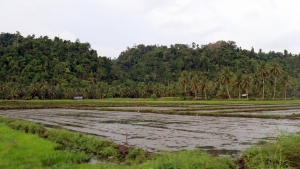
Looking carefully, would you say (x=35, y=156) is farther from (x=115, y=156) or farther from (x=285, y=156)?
(x=285, y=156)

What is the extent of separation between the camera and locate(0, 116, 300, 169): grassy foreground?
7523 millimetres

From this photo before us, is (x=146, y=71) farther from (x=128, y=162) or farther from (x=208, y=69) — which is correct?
(x=128, y=162)

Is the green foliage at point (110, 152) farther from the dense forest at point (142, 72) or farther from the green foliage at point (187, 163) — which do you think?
the dense forest at point (142, 72)

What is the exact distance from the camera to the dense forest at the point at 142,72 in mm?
79812

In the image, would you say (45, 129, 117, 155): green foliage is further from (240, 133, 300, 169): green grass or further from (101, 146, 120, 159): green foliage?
(240, 133, 300, 169): green grass

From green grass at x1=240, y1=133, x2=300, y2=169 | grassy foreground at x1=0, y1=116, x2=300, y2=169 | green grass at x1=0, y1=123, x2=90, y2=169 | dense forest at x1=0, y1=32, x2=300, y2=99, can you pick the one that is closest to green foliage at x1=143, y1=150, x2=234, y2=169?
grassy foreground at x1=0, y1=116, x2=300, y2=169

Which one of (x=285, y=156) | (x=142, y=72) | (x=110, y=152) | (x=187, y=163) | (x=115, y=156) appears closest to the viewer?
(x=187, y=163)

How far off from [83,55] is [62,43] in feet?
35.5

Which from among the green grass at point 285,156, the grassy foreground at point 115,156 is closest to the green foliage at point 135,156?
the grassy foreground at point 115,156

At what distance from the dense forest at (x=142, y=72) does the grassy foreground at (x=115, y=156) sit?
64.5 meters

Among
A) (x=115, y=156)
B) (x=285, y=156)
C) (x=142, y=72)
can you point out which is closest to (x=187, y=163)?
(x=285, y=156)

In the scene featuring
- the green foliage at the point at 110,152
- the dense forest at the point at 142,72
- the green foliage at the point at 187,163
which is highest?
the dense forest at the point at 142,72

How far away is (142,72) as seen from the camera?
125 metres

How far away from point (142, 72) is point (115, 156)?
114 metres
